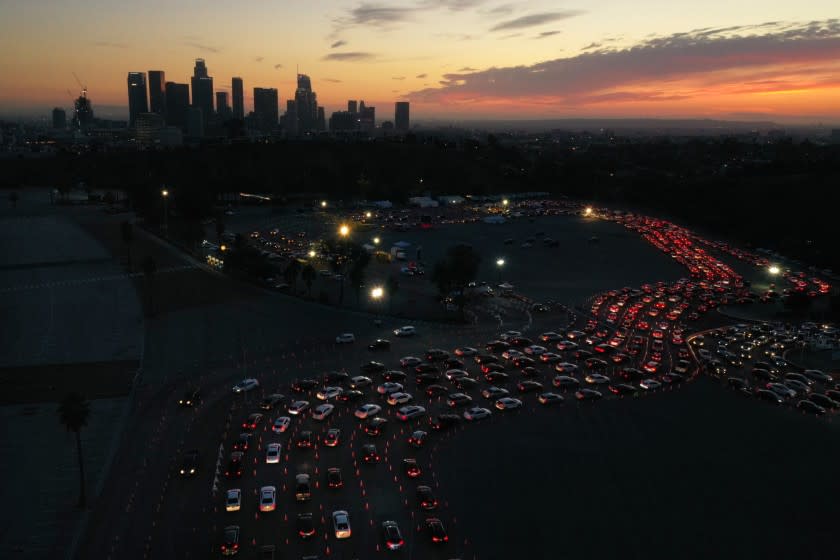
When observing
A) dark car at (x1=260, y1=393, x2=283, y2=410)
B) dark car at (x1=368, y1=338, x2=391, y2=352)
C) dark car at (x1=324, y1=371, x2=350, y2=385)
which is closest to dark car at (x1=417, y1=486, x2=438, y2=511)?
dark car at (x1=260, y1=393, x2=283, y2=410)

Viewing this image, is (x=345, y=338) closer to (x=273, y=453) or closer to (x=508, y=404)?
(x=508, y=404)

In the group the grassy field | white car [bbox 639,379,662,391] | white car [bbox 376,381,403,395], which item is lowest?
the grassy field

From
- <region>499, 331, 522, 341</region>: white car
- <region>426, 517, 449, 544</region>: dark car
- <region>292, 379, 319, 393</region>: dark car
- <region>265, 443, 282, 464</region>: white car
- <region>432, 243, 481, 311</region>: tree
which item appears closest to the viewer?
<region>426, 517, 449, 544</region>: dark car

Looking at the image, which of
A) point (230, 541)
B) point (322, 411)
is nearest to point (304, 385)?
point (322, 411)

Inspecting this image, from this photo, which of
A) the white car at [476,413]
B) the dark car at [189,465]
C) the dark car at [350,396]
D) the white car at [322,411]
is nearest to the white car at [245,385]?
the white car at [322,411]

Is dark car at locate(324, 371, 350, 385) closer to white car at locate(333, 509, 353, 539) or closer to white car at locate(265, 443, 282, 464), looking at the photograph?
white car at locate(265, 443, 282, 464)

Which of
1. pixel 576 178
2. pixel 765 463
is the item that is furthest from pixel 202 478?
pixel 576 178

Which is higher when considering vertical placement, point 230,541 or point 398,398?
point 398,398

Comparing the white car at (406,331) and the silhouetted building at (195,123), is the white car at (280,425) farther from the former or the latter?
the silhouetted building at (195,123)
